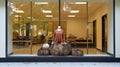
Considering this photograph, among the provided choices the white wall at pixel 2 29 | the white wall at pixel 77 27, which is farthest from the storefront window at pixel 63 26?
the white wall at pixel 2 29

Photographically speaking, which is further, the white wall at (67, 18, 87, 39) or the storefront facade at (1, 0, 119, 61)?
the white wall at (67, 18, 87, 39)

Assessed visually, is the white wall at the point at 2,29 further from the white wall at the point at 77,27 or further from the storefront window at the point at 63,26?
the white wall at the point at 77,27

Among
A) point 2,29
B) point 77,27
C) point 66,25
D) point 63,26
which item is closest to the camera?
point 2,29

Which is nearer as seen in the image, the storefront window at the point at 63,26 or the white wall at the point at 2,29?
the white wall at the point at 2,29

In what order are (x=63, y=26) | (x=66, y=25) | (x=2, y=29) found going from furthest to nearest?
(x=66, y=25) < (x=63, y=26) < (x=2, y=29)

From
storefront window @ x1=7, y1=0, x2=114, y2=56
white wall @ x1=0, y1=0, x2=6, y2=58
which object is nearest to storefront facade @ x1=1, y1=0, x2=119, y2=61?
storefront window @ x1=7, y1=0, x2=114, y2=56

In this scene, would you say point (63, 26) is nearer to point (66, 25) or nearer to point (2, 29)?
point (66, 25)

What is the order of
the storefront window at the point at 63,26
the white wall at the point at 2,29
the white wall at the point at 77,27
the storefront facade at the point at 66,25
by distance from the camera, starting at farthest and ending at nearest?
the white wall at the point at 77,27 → the storefront window at the point at 63,26 → the storefront facade at the point at 66,25 → the white wall at the point at 2,29

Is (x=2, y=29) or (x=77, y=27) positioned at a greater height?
(x=77, y=27)

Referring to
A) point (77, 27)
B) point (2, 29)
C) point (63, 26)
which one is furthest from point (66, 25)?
point (2, 29)

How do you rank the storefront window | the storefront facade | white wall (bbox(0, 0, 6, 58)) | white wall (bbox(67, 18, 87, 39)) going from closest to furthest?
white wall (bbox(0, 0, 6, 58)) < the storefront facade < the storefront window < white wall (bbox(67, 18, 87, 39))

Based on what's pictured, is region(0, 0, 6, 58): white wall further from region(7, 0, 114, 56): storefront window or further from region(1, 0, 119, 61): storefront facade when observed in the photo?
region(7, 0, 114, 56): storefront window

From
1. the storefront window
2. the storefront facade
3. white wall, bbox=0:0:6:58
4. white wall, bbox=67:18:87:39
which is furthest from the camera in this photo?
white wall, bbox=67:18:87:39

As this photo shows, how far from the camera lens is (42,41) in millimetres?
14898
